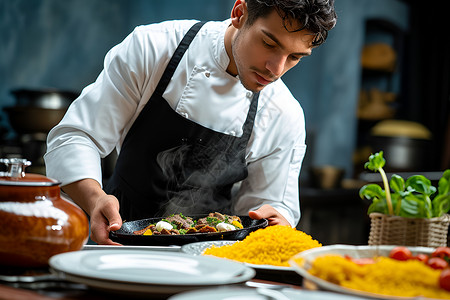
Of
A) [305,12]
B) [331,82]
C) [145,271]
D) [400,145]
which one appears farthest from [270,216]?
[400,145]

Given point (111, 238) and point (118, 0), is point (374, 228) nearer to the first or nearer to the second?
point (111, 238)

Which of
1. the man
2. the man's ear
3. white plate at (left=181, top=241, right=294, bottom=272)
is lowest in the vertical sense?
white plate at (left=181, top=241, right=294, bottom=272)

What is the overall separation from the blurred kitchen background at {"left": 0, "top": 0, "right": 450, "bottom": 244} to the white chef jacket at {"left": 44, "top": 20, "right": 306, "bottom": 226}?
1.45m

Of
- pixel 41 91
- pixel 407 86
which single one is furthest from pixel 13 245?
pixel 407 86

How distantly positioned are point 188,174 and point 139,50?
0.50m

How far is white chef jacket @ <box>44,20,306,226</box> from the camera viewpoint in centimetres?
195

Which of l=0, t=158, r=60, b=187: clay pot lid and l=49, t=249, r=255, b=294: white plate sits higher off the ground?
l=0, t=158, r=60, b=187: clay pot lid

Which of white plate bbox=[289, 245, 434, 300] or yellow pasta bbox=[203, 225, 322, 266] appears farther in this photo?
yellow pasta bbox=[203, 225, 322, 266]

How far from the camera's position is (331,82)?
5168 millimetres

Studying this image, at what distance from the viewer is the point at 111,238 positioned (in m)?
1.40

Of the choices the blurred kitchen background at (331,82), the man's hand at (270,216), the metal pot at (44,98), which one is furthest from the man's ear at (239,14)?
the metal pot at (44,98)

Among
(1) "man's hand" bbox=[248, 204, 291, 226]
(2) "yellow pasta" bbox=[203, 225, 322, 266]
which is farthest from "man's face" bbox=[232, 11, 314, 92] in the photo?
(2) "yellow pasta" bbox=[203, 225, 322, 266]

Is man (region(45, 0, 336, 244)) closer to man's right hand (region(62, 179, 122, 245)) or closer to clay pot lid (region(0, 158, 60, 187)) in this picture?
man's right hand (region(62, 179, 122, 245))

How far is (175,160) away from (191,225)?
56 cm
